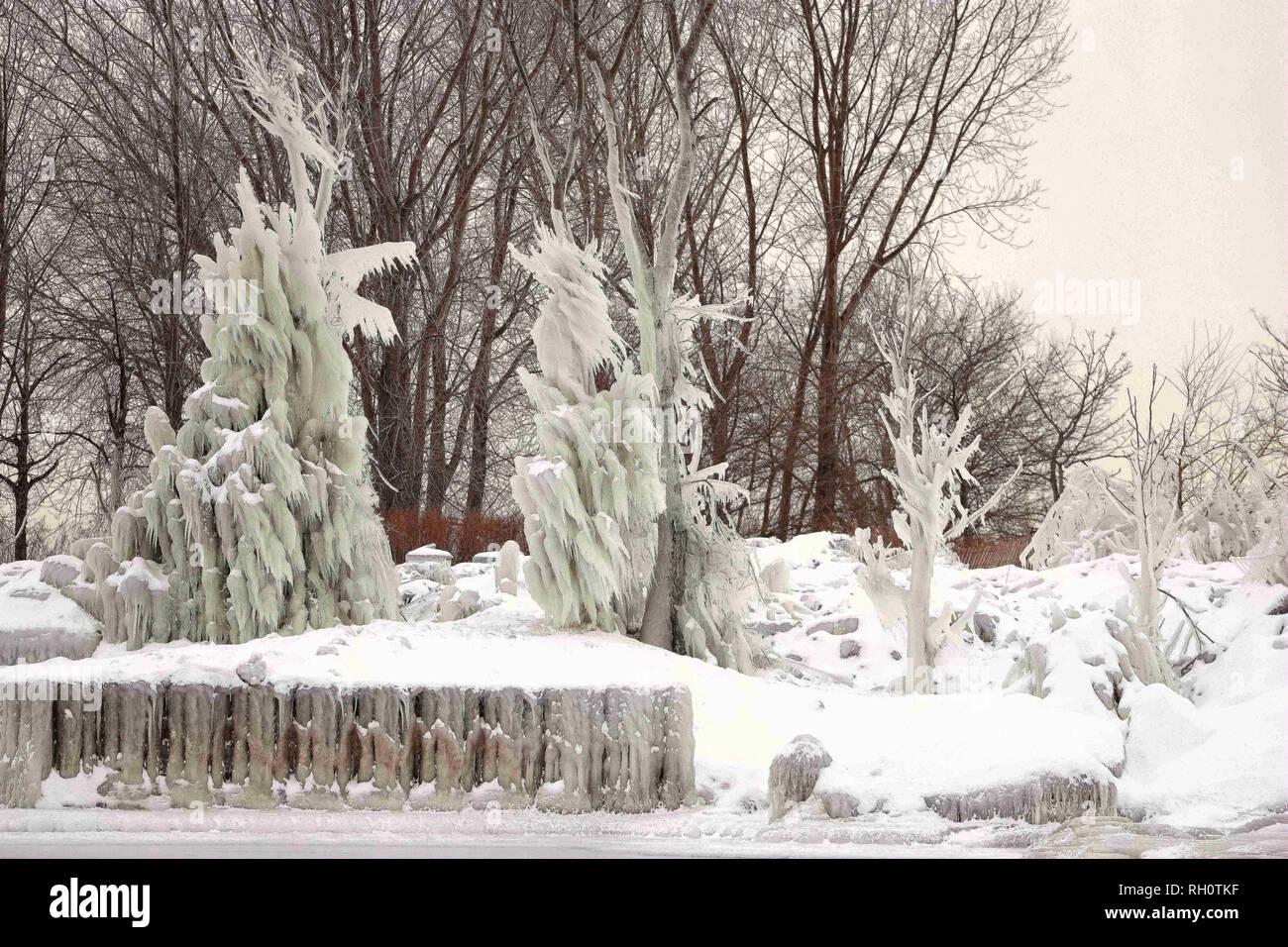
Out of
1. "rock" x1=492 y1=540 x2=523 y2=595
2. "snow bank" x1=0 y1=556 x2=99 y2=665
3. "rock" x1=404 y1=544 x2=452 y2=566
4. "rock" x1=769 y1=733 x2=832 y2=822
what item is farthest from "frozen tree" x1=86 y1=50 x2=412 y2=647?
"rock" x1=769 y1=733 x2=832 y2=822

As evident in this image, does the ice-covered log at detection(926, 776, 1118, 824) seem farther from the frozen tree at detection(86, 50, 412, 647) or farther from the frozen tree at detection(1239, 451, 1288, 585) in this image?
the frozen tree at detection(1239, 451, 1288, 585)

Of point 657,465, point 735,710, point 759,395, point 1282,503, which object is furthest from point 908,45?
point 735,710

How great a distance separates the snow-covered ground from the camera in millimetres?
5711

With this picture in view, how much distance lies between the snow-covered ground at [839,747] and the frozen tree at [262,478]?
525 mm

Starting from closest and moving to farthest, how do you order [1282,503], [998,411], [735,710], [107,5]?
1. [735,710]
2. [1282,503]
3. [107,5]
4. [998,411]

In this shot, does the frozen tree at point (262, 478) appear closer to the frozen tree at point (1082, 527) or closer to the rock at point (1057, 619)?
the rock at point (1057, 619)

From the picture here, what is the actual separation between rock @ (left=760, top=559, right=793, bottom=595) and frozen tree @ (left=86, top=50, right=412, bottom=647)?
390cm

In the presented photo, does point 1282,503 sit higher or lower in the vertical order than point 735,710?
higher

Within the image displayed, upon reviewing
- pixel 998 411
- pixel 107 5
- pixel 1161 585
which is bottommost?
pixel 1161 585

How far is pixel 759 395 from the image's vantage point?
798 inches

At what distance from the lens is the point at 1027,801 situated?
5844 mm

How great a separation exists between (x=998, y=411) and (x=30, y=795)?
2025 cm

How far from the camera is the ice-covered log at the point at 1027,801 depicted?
5828 mm

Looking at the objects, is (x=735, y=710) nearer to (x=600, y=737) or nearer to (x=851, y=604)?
(x=600, y=737)
